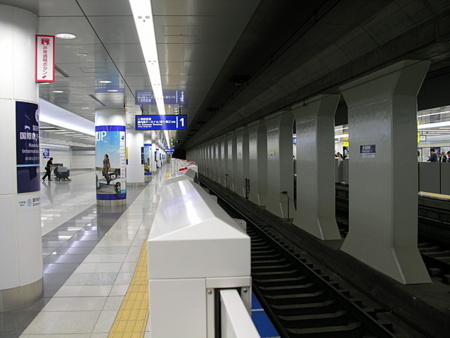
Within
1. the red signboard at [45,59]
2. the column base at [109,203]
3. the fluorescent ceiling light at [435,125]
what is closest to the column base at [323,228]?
the red signboard at [45,59]

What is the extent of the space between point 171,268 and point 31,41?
444cm

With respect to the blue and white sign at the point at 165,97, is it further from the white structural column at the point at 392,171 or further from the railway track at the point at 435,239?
the white structural column at the point at 392,171

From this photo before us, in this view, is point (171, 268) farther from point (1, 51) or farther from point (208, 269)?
point (1, 51)

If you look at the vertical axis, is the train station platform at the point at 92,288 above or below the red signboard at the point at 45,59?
below

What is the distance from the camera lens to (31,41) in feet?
14.7

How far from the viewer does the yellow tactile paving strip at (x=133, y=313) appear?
3480mm

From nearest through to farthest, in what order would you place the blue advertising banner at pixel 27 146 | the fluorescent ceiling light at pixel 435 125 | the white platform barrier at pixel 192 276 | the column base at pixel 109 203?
the white platform barrier at pixel 192 276 < the blue advertising banner at pixel 27 146 < the column base at pixel 109 203 < the fluorescent ceiling light at pixel 435 125

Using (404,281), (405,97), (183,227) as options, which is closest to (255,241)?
(404,281)

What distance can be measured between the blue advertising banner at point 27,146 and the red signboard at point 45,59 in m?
0.39

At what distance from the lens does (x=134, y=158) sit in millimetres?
20922

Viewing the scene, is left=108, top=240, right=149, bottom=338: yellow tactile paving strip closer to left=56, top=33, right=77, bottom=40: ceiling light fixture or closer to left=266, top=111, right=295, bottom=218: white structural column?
left=56, top=33, right=77, bottom=40: ceiling light fixture

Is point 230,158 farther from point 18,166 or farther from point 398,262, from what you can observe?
point 18,166

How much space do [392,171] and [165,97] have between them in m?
8.61

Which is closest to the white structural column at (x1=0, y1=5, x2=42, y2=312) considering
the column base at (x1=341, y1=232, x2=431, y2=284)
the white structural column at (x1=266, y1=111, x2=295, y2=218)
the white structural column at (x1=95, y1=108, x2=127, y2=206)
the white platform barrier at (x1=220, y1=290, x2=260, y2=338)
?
the white platform barrier at (x1=220, y1=290, x2=260, y2=338)
